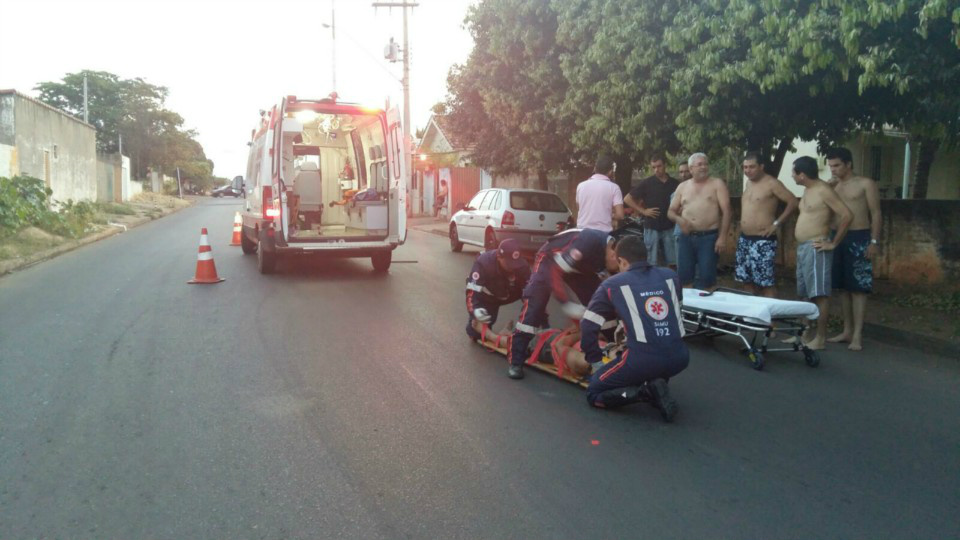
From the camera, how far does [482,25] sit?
54.0ft

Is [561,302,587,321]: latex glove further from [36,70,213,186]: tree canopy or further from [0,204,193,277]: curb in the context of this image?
[36,70,213,186]: tree canopy

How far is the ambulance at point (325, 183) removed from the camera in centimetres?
1109

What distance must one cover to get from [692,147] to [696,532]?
6791 millimetres

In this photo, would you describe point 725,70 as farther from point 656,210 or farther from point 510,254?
point 510,254

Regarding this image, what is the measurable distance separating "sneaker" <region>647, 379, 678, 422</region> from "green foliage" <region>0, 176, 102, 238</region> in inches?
611

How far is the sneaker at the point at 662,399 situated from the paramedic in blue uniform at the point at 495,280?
202 cm

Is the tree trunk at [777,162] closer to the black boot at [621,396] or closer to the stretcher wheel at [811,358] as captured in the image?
the stretcher wheel at [811,358]

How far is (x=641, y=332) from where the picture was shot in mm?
4832

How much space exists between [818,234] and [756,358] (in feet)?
4.85

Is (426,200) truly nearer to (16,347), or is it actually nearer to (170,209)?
(170,209)

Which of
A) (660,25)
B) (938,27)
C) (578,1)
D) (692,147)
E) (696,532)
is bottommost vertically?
(696,532)

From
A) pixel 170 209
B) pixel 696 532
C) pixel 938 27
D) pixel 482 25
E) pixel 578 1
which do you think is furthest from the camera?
pixel 170 209

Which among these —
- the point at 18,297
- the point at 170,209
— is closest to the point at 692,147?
the point at 18,297

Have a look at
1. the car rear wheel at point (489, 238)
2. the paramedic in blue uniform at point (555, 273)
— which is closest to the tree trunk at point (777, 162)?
the car rear wheel at point (489, 238)
